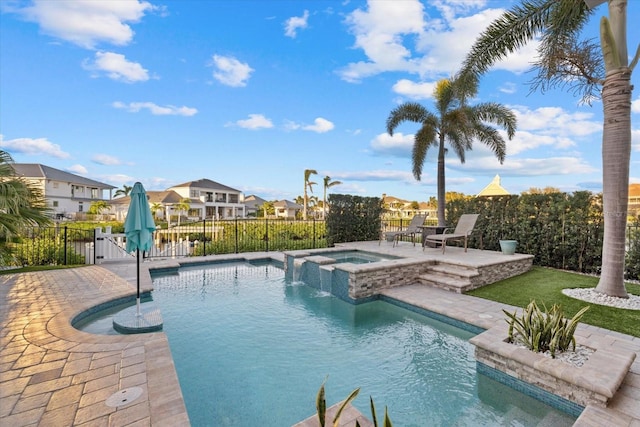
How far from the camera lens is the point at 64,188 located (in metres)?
35.2

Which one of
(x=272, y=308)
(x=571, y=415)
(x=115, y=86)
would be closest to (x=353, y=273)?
(x=272, y=308)

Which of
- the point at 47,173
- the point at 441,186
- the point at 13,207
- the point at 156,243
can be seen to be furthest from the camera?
the point at 47,173

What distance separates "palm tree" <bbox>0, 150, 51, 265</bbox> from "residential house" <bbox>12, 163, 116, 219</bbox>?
30.5 m

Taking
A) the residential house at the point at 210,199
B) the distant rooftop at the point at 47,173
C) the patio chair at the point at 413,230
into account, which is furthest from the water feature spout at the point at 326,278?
the residential house at the point at 210,199

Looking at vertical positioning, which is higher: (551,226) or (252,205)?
(252,205)

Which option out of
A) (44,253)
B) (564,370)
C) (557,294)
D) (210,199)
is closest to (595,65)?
(557,294)

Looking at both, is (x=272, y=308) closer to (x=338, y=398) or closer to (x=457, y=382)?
(x=338, y=398)

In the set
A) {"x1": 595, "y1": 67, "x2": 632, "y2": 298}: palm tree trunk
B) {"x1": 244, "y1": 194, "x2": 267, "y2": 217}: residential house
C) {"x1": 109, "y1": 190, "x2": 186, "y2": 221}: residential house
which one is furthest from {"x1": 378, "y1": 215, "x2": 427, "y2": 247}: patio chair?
{"x1": 244, "y1": 194, "x2": 267, "y2": 217}: residential house

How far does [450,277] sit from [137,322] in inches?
248

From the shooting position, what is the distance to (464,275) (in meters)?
6.52

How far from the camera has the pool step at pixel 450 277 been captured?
6395mm

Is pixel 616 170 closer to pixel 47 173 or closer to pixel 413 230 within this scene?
pixel 413 230

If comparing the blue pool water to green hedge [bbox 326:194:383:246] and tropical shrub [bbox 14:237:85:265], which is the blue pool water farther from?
green hedge [bbox 326:194:383:246]

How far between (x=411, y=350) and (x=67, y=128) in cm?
1939
